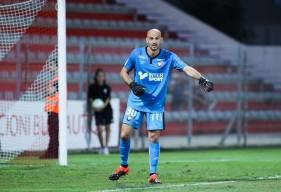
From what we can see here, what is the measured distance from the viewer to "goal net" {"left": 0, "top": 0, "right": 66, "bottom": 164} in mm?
16156

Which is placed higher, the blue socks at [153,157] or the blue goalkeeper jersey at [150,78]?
the blue goalkeeper jersey at [150,78]

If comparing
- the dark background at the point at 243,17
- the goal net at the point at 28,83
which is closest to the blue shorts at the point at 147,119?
the goal net at the point at 28,83

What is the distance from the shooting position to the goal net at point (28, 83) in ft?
53.0

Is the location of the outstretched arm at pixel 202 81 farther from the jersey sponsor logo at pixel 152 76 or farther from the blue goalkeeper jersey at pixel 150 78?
the jersey sponsor logo at pixel 152 76

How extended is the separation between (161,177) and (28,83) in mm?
6601

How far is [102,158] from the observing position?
1834cm

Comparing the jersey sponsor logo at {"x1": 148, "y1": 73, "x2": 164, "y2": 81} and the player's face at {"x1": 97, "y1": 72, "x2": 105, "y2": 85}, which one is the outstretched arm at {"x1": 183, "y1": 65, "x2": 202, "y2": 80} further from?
the player's face at {"x1": 97, "y1": 72, "x2": 105, "y2": 85}

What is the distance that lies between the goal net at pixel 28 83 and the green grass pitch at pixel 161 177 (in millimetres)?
1102

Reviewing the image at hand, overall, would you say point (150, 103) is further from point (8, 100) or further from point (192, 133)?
point (192, 133)

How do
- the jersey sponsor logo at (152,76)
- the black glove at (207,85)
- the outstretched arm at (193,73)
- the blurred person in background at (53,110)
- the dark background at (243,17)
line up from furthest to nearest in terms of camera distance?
the dark background at (243,17), the blurred person in background at (53,110), the jersey sponsor logo at (152,76), the outstretched arm at (193,73), the black glove at (207,85)

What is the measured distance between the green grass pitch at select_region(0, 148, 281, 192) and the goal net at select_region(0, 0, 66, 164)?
43.4 inches

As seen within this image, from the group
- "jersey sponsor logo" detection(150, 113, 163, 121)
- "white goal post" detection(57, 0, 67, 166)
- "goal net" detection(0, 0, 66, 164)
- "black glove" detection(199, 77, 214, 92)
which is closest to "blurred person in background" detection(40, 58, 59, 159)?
"goal net" detection(0, 0, 66, 164)

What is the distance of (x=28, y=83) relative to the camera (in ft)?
61.9

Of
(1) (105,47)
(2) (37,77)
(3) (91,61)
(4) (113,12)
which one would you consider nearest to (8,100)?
(2) (37,77)
